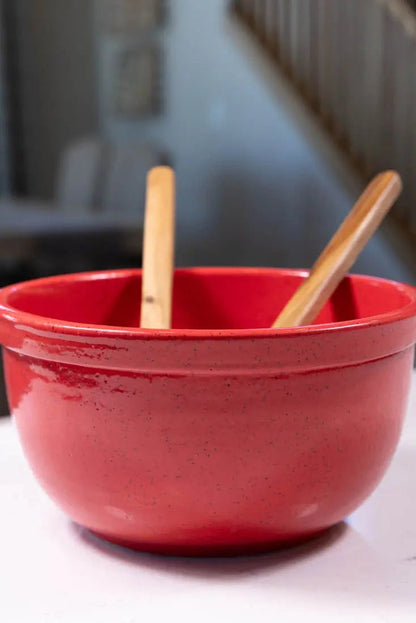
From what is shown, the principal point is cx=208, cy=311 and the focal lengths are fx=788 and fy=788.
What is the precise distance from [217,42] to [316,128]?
89 cm

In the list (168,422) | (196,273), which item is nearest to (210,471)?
(168,422)

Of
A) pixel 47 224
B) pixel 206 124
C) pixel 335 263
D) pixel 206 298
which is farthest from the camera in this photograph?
pixel 206 124

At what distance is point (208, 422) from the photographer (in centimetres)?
37

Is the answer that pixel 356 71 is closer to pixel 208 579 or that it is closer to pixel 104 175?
pixel 104 175

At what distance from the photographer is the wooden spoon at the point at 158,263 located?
548 mm

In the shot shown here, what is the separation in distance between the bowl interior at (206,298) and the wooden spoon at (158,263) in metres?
0.04

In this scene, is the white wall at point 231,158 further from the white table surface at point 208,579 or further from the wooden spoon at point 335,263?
the white table surface at point 208,579

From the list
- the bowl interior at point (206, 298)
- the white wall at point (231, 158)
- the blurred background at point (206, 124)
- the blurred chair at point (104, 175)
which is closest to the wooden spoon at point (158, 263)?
the bowl interior at point (206, 298)

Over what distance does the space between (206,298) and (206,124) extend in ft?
12.5

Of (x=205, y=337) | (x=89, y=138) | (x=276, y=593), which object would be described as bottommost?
(x=89, y=138)

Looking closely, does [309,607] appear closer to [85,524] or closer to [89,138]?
[85,524]

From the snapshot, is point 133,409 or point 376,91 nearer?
point 133,409

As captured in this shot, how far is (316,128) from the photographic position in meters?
3.45

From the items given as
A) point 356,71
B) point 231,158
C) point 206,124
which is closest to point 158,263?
point 356,71
